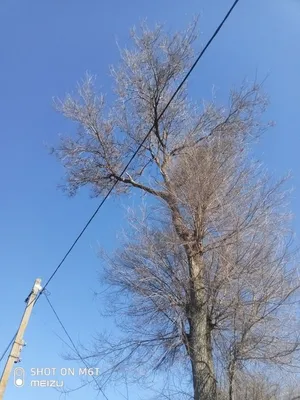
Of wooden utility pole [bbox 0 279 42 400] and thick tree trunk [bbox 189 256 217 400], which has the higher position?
wooden utility pole [bbox 0 279 42 400]

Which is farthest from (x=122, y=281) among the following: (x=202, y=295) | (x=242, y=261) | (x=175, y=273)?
(x=242, y=261)

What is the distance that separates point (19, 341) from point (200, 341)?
16.7 ft

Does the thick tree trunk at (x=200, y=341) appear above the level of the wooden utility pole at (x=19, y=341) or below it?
below

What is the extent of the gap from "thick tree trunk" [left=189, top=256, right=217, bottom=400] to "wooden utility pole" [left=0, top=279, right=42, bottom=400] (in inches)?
191

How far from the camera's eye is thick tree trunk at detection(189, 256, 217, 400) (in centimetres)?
779

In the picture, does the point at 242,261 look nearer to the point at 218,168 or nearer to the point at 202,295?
the point at 202,295

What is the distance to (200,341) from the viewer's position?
324 inches

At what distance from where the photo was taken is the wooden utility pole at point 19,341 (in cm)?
1084

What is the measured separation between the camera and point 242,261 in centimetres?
859

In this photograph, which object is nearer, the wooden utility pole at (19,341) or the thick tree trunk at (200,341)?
the thick tree trunk at (200,341)

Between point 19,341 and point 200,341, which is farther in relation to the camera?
point 19,341

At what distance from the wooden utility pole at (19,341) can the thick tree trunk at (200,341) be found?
15.9 feet

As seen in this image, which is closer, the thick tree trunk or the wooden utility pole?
the thick tree trunk

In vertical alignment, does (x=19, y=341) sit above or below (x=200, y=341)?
above
